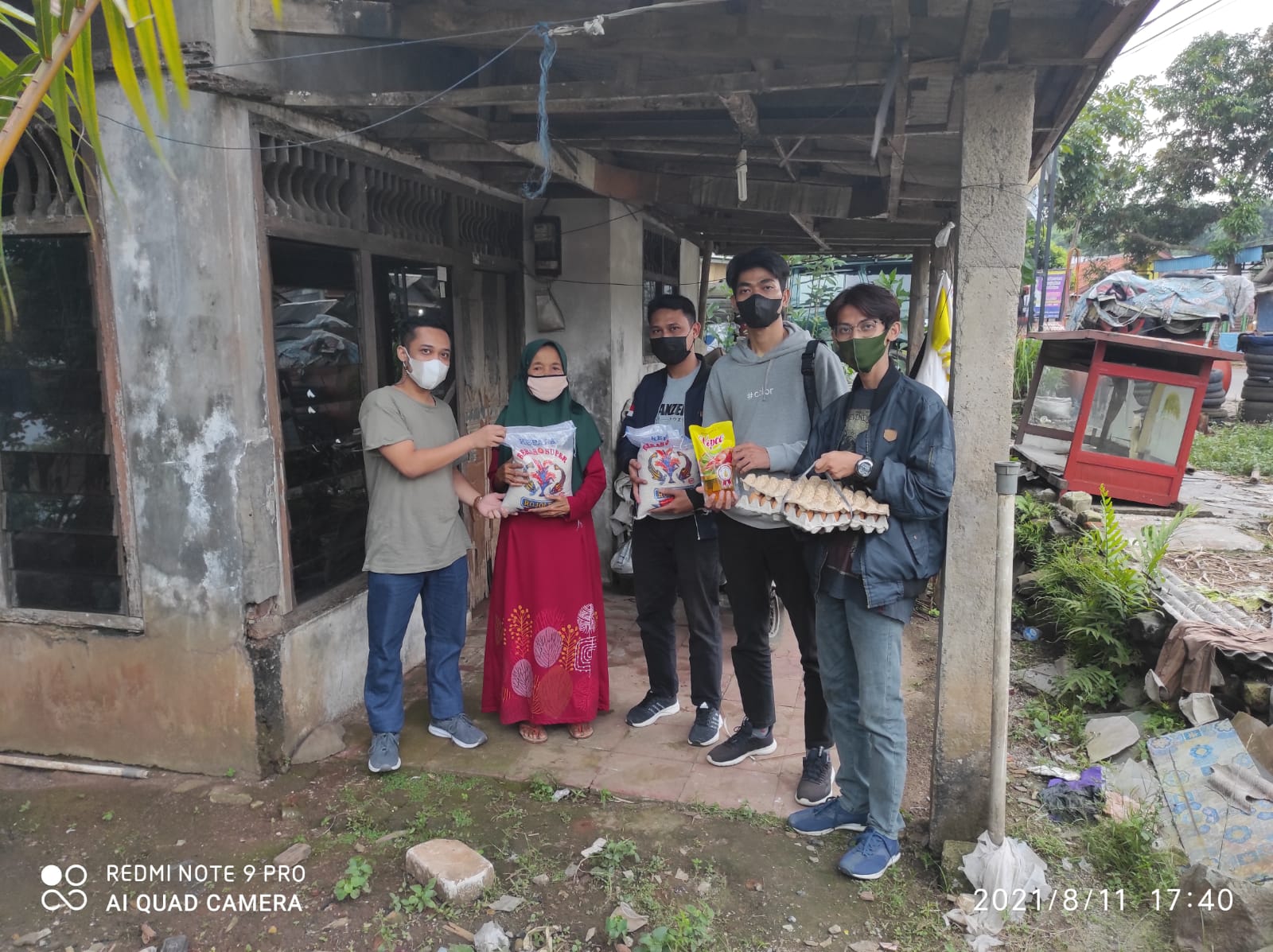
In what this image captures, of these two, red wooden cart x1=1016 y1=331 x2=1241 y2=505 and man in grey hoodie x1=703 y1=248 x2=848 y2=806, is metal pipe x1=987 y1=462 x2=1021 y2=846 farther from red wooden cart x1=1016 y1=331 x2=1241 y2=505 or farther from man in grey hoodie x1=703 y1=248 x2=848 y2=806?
red wooden cart x1=1016 y1=331 x2=1241 y2=505

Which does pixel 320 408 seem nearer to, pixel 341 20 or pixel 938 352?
pixel 341 20

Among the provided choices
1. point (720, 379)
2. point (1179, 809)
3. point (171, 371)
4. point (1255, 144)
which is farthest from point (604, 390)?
point (1255, 144)

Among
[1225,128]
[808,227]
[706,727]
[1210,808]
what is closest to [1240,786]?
[1210,808]

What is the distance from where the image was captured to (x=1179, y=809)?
3191 millimetres

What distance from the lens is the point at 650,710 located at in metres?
4.13

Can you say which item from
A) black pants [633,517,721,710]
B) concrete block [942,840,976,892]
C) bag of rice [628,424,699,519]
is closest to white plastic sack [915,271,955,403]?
bag of rice [628,424,699,519]

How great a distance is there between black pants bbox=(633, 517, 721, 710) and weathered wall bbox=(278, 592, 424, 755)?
1.44 metres

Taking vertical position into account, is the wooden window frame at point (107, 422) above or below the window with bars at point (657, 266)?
below

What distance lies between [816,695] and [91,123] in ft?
9.76

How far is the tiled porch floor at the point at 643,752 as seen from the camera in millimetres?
3520

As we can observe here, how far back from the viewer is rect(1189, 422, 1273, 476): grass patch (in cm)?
912

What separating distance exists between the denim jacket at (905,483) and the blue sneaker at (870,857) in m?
0.87

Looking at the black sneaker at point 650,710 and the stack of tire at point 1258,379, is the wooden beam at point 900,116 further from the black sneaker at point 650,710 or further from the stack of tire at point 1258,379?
the stack of tire at point 1258,379

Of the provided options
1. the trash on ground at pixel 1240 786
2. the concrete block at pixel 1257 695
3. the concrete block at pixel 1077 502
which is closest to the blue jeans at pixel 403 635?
the trash on ground at pixel 1240 786
